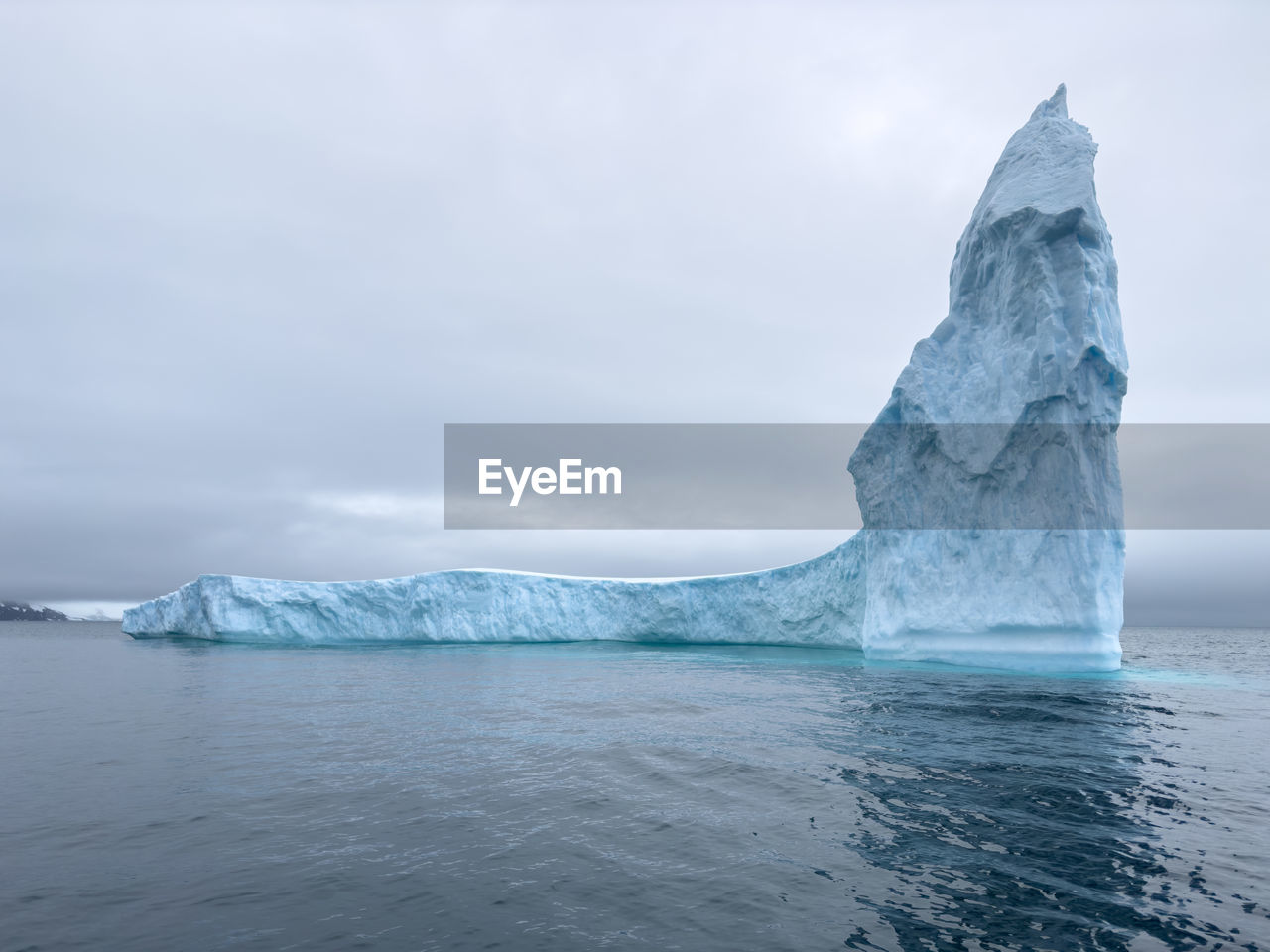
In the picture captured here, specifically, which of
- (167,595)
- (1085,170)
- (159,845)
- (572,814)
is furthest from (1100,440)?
(167,595)

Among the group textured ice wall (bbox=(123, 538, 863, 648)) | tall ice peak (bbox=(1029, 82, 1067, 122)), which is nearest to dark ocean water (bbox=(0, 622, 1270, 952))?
tall ice peak (bbox=(1029, 82, 1067, 122))

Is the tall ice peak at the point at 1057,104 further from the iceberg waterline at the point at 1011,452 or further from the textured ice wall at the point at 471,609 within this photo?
the textured ice wall at the point at 471,609

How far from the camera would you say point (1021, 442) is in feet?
64.7

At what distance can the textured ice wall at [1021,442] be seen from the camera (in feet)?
61.6

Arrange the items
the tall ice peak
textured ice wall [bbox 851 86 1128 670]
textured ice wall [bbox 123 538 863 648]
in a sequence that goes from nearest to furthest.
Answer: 1. textured ice wall [bbox 851 86 1128 670]
2. the tall ice peak
3. textured ice wall [bbox 123 538 863 648]

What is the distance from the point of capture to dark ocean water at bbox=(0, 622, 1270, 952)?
453cm

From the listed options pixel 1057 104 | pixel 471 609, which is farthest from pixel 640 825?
pixel 471 609

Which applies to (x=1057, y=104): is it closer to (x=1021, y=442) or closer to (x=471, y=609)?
(x=1021, y=442)

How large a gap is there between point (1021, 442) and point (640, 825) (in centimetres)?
1779

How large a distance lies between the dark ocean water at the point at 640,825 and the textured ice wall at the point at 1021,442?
228 inches

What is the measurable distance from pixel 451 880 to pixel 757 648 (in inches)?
1012

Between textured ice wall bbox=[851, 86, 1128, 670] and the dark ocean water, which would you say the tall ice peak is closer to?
textured ice wall bbox=[851, 86, 1128, 670]

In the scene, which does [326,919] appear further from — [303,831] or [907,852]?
[907,852]

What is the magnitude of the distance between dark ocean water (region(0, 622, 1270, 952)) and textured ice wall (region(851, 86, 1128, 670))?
228 inches
